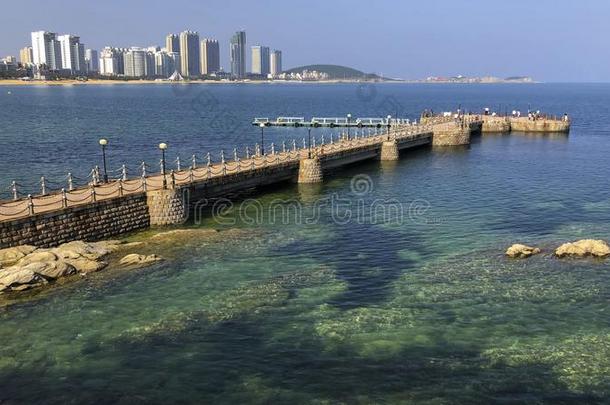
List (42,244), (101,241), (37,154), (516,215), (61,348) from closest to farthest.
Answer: (61,348)
(42,244)
(101,241)
(516,215)
(37,154)

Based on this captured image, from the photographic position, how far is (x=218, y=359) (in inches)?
734

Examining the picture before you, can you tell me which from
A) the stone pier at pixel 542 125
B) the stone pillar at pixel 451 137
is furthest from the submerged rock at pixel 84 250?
the stone pier at pixel 542 125

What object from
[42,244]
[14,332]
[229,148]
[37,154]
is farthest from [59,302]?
[229,148]

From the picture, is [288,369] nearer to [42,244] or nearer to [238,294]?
[238,294]

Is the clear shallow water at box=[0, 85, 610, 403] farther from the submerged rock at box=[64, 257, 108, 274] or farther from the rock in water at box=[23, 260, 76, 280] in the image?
the rock in water at box=[23, 260, 76, 280]

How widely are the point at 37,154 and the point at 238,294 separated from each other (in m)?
52.6

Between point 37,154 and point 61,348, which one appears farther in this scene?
point 37,154

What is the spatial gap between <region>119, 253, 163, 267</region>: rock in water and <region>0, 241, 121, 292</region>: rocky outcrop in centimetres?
91

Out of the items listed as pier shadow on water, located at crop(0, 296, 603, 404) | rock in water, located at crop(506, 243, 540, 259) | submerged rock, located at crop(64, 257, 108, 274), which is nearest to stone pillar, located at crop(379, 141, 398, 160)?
rock in water, located at crop(506, 243, 540, 259)

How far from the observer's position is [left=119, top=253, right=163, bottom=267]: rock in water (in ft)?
88.7

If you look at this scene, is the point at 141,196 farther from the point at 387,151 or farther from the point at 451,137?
the point at 451,137

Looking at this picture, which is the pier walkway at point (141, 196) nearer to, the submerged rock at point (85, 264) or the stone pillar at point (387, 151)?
the submerged rock at point (85, 264)

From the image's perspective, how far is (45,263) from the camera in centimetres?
2527

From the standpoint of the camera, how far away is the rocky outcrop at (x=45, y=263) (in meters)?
24.0
